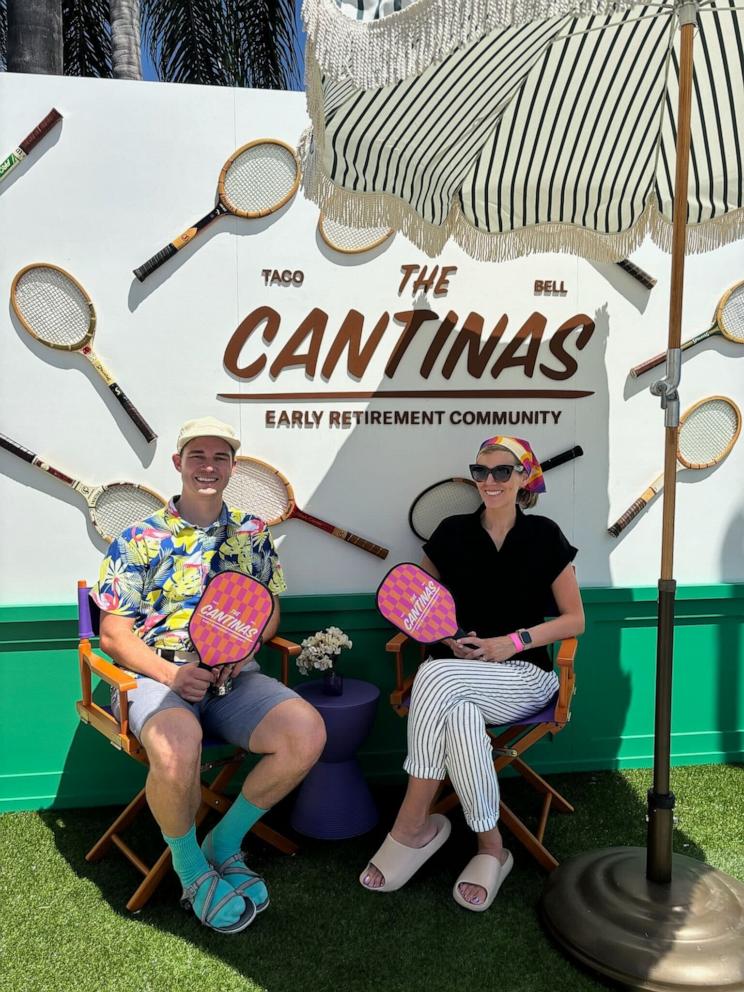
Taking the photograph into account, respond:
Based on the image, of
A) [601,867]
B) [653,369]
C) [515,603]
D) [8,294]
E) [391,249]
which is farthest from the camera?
[653,369]

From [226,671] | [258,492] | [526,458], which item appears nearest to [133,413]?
[258,492]

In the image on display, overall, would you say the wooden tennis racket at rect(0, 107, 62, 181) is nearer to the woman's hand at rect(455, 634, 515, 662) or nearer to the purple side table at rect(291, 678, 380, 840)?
the purple side table at rect(291, 678, 380, 840)

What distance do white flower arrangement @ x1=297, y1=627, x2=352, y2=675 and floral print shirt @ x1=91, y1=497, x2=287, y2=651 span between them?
49cm

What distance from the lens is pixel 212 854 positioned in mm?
2609

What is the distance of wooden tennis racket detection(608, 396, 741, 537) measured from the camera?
11.9 ft

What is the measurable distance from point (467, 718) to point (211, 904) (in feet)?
3.18

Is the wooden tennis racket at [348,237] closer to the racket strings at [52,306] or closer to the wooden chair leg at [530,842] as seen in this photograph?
the racket strings at [52,306]

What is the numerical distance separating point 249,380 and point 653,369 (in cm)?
182

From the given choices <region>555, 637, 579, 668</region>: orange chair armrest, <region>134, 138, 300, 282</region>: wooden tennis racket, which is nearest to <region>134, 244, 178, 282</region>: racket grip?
<region>134, 138, 300, 282</region>: wooden tennis racket

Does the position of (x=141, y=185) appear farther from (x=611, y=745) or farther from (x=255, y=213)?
(x=611, y=745)

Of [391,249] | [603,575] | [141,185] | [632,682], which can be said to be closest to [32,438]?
[141,185]

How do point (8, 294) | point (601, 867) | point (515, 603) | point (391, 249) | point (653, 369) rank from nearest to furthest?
point (601, 867) → point (515, 603) → point (8, 294) → point (391, 249) → point (653, 369)

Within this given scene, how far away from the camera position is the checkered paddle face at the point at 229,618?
2.55 m

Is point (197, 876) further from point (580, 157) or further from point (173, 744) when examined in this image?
point (580, 157)
